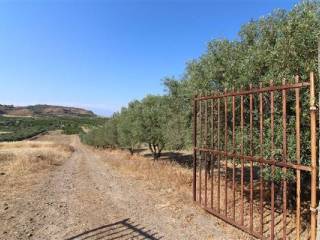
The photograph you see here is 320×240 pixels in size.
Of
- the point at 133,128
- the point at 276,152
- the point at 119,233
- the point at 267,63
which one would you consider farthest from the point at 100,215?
the point at 133,128

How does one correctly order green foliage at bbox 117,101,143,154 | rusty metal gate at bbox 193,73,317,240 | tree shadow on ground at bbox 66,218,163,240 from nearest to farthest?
1. rusty metal gate at bbox 193,73,317,240
2. tree shadow on ground at bbox 66,218,163,240
3. green foliage at bbox 117,101,143,154

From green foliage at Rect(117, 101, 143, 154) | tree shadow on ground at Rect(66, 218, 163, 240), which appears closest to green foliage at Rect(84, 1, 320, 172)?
tree shadow on ground at Rect(66, 218, 163, 240)

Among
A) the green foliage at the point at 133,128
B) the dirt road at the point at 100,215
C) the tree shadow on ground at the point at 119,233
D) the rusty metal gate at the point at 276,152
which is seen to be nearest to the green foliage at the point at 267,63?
the rusty metal gate at the point at 276,152

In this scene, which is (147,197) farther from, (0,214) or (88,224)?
(0,214)

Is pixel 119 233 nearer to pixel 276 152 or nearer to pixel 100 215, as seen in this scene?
pixel 100 215

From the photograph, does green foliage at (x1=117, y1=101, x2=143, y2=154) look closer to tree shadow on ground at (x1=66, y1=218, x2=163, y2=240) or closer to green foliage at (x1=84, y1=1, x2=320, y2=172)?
green foliage at (x1=84, y1=1, x2=320, y2=172)

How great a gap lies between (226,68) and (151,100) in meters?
22.2

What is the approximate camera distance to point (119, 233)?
6574mm

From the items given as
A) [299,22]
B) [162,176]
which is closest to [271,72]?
[299,22]

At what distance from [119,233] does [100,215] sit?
1587 millimetres

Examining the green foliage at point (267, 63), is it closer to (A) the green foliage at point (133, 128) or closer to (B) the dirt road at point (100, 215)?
(B) the dirt road at point (100, 215)

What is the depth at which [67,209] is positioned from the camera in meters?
8.74

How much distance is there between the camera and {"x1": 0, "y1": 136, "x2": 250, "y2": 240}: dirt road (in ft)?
21.6

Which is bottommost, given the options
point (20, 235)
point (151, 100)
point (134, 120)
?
point (20, 235)
